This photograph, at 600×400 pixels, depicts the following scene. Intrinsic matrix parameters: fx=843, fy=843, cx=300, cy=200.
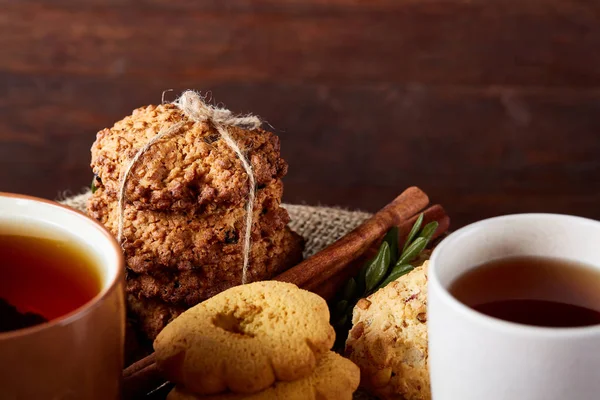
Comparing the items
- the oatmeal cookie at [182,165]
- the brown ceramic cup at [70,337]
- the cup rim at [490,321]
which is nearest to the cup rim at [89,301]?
the brown ceramic cup at [70,337]

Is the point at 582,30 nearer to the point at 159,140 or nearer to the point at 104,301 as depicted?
the point at 159,140

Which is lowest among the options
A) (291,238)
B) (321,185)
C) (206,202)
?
(321,185)

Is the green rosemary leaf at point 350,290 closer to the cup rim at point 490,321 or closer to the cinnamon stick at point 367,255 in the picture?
the cinnamon stick at point 367,255

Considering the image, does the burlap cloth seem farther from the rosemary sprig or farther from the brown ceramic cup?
the brown ceramic cup

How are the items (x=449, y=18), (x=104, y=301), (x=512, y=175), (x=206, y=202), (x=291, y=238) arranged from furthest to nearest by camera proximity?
(x=512, y=175) → (x=449, y=18) → (x=291, y=238) → (x=206, y=202) → (x=104, y=301)

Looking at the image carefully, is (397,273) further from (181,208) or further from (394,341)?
(181,208)

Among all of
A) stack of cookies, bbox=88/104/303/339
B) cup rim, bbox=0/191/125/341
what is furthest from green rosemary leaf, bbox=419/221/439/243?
cup rim, bbox=0/191/125/341

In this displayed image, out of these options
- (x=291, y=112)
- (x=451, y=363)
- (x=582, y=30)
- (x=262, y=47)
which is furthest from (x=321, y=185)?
(x=451, y=363)
